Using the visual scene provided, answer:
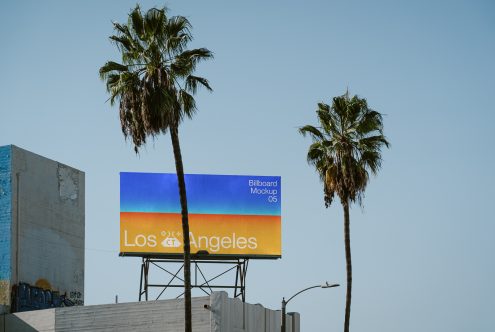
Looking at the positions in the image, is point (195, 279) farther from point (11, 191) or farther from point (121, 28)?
point (121, 28)

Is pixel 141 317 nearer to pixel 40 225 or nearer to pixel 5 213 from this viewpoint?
pixel 5 213

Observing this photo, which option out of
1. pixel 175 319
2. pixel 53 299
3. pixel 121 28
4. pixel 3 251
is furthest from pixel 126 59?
pixel 53 299

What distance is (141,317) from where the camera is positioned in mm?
46031

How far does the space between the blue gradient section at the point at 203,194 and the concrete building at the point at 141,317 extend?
35.6 feet

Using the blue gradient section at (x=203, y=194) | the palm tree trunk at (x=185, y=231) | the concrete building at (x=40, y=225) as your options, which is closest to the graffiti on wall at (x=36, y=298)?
the concrete building at (x=40, y=225)

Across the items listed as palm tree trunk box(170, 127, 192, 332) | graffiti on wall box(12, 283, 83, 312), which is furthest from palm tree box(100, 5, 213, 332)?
graffiti on wall box(12, 283, 83, 312)

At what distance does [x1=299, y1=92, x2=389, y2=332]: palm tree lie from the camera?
50281mm

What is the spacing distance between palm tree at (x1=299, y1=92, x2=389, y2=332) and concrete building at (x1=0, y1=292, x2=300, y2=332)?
6.68 meters

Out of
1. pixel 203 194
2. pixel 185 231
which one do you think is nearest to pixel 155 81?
pixel 185 231

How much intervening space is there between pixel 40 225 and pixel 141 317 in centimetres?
1002

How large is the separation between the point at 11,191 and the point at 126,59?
510 inches

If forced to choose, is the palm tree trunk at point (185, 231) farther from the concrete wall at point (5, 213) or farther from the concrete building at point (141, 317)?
the concrete wall at point (5, 213)

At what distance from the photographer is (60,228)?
55.8 meters

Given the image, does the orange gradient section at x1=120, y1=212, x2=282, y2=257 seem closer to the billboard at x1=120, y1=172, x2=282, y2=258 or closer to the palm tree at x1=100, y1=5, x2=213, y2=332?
the billboard at x1=120, y1=172, x2=282, y2=258
